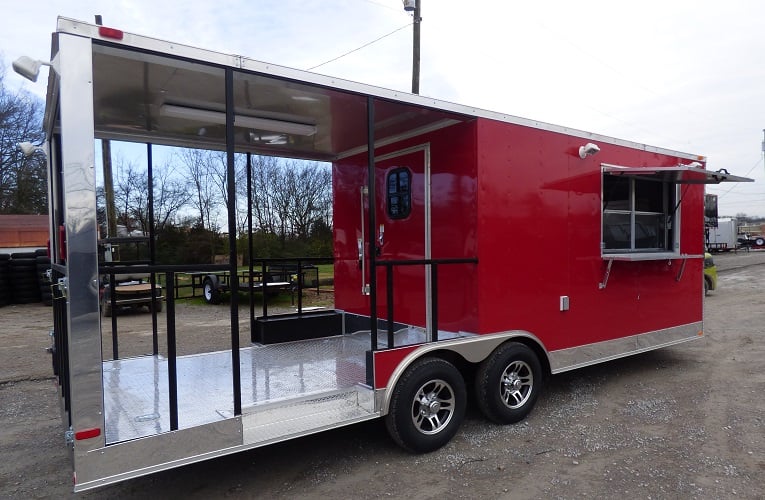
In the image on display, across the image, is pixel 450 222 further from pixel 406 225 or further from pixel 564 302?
pixel 564 302

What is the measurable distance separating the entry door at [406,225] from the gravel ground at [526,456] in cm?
124

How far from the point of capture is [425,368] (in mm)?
3770

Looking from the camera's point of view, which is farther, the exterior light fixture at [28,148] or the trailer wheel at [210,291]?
the trailer wheel at [210,291]

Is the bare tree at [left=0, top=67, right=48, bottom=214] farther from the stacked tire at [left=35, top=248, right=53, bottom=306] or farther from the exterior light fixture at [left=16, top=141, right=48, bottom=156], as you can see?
the exterior light fixture at [left=16, top=141, right=48, bottom=156]

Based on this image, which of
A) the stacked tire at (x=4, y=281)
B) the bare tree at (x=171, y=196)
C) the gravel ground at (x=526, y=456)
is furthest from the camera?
the stacked tire at (x=4, y=281)

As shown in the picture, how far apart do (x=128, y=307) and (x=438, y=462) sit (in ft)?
34.4

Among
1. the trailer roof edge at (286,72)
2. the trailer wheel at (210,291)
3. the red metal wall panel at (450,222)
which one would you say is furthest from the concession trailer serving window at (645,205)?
the trailer wheel at (210,291)

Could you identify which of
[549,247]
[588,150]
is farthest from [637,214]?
[549,247]

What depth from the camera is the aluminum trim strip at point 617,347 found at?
4703mm

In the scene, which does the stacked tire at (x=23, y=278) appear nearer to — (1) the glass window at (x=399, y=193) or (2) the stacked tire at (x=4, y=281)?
(2) the stacked tire at (x=4, y=281)

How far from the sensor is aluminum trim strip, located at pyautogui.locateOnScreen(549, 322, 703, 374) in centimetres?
470

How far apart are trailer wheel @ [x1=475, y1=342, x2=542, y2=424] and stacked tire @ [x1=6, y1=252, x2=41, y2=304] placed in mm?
12574

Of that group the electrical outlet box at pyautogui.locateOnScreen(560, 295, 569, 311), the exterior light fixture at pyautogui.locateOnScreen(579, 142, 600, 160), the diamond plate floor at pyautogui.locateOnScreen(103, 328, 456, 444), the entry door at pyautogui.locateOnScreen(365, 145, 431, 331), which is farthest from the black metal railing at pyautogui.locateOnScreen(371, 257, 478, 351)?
the exterior light fixture at pyautogui.locateOnScreen(579, 142, 600, 160)

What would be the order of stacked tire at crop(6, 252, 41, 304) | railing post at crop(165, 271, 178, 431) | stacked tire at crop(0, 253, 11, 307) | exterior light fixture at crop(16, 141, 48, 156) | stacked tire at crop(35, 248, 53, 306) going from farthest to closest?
stacked tire at crop(35, 248, 53, 306), stacked tire at crop(6, 252, 41, 304), stacked tire at crop(0, 253, 11, 307), exterior light fixture at crop(16, 141, 48, 156), railing post at crop(165, 271, 178, 431)
